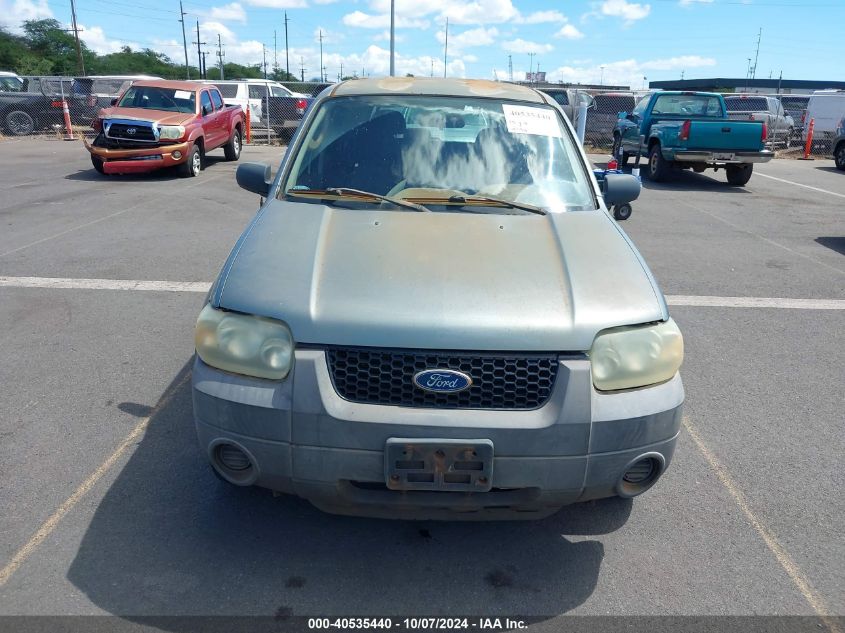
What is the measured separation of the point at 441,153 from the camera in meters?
3.97

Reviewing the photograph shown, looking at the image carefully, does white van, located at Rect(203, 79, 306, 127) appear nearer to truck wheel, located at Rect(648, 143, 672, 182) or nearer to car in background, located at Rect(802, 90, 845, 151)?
truck wheel, located at Rect(648, 143, 672, 182)

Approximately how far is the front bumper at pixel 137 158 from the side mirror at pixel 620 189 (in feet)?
38.9

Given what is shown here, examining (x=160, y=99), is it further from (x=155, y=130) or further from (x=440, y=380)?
(x=440, y=380)

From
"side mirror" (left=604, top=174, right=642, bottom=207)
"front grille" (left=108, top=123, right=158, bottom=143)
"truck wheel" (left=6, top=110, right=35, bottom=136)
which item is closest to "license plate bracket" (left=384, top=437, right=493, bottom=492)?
"side mirror" (left=604, top=174, right=642, bottom=207)

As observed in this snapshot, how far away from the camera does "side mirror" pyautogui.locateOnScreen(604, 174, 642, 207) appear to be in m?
4.35

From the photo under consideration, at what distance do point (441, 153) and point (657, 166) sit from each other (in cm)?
1330

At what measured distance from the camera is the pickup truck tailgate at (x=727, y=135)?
14836mm

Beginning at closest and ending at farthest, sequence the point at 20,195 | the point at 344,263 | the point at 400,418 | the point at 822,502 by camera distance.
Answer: the point at 400,418, the point at 344,263, the point at 822,502, the point at 20,195

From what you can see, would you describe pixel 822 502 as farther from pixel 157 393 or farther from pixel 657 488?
pixel 157 393

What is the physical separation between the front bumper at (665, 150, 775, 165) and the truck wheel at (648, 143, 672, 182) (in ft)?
1.67

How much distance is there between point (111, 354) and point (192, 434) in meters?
1.54

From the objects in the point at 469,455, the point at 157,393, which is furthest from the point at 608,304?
the point at 157,393

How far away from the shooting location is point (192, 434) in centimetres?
407

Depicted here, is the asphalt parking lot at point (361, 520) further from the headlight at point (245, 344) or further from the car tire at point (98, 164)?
the car tire at point (98, 164)
